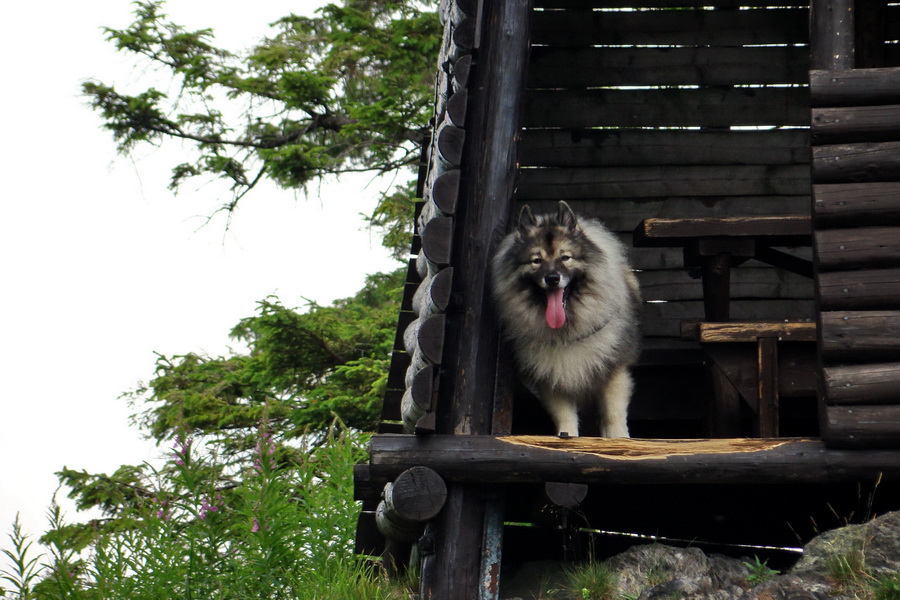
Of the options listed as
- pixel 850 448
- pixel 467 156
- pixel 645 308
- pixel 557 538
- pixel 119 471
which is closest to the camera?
pixel 850 448

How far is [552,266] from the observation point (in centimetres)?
567

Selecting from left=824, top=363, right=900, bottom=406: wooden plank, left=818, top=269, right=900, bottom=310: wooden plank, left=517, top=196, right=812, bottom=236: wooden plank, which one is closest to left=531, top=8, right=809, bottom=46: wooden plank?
left=517, top=196, right=812, bottom=236: wooden plank

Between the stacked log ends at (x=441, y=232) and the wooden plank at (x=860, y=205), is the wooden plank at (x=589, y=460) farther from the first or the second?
the wooden plank at (x=860, y=205)

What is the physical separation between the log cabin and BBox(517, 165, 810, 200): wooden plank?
0.05 ft

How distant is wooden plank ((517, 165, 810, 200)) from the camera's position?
7921 millimetres

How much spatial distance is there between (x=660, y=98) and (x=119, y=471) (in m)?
8.39

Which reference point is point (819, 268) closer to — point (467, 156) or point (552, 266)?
point (552, 266)

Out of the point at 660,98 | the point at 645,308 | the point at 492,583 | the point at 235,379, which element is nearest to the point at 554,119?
the point at 660,98

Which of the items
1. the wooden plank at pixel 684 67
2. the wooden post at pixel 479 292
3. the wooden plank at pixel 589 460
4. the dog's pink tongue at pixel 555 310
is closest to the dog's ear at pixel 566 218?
the wooden post at pixel 479 292

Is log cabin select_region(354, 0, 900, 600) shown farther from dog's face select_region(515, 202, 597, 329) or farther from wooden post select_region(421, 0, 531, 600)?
dog's face select_region(515, 202, 597, 329)

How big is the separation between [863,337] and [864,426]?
0.47m

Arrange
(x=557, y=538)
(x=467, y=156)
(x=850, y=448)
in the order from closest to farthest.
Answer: (x=850, y=448), (x=467, y=156), (x=557, y=538)

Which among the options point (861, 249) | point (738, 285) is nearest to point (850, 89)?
point (861, 249)

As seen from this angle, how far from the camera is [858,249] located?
5465 millimetres
